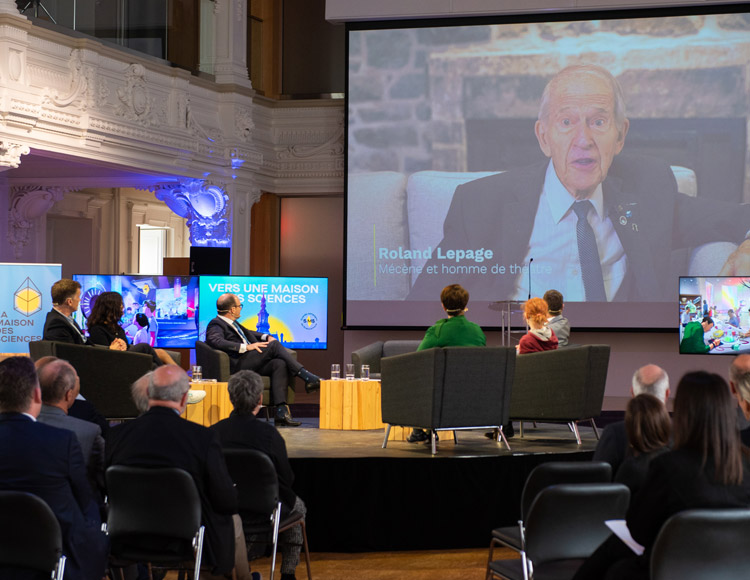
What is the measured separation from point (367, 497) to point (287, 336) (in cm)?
377

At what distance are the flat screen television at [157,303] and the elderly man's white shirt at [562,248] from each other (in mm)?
3414

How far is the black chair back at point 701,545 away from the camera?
2.72 meters

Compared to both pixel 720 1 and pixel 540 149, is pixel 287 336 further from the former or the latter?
pixel 720 1

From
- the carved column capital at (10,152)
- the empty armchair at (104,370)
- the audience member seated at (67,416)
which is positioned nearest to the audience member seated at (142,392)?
the audience member seated at (67,416)

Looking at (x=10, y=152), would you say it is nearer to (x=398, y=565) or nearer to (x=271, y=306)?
(x=271, y=306)

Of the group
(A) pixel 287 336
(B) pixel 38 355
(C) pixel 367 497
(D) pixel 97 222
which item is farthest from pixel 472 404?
(D) pixel 97 222

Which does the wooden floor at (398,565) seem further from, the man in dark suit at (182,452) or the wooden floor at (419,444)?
the man in dark suit at (182,452)

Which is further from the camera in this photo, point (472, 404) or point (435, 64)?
point (435, 64)

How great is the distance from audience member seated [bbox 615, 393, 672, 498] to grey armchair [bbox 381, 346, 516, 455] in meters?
2.64

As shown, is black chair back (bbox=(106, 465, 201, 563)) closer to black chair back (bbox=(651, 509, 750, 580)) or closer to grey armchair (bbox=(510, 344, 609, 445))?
black chair back (bbox=(651, 509, 750, 580))

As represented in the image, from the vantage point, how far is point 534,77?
1088cm

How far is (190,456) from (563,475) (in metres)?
1.41

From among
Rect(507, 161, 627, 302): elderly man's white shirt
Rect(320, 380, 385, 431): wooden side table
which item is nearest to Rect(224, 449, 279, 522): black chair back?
Rect(320, 380, 385, 431): wooden side table

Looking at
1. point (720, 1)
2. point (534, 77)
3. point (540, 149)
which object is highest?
point (720, 1)
